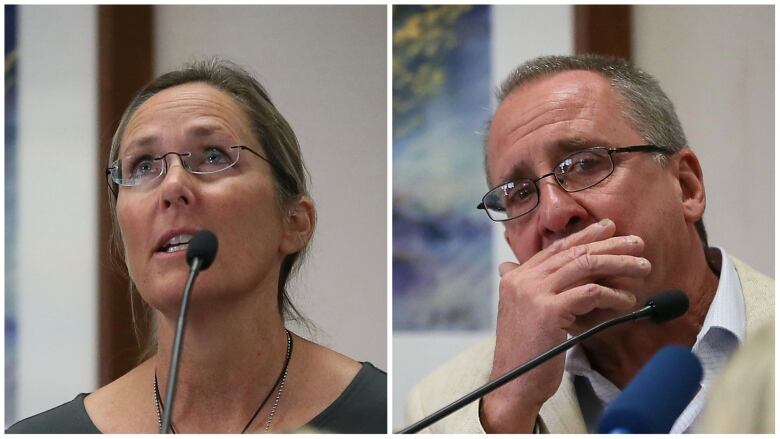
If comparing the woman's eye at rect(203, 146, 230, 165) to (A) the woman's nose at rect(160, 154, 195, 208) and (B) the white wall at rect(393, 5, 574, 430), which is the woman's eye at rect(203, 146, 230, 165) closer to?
(A) the woman's nose at rect(160, 154, 195, 208)

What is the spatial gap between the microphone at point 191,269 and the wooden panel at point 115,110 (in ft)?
0.86

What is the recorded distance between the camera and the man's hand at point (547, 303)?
6.97 ft

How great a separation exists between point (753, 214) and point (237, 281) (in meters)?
1.10

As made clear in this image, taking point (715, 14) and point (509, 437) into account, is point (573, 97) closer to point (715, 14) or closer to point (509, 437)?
point (715, 14)

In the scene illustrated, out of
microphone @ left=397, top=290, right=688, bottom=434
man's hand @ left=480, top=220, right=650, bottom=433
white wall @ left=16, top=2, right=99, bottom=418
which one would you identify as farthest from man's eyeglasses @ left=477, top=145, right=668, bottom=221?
white wall @ left=16, top=2, right=99, bottom=418

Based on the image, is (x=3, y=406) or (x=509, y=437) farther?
(x=3, y=406)

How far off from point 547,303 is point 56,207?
1.07 m

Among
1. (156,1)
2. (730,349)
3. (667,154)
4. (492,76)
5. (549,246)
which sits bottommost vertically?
(730,349)

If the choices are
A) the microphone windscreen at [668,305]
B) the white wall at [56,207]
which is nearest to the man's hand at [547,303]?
the microphone windscreen at [668,305]

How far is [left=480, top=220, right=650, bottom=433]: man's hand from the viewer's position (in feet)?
6.97

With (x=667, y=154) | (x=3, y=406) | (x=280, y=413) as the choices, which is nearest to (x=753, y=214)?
(x=667, y=154)

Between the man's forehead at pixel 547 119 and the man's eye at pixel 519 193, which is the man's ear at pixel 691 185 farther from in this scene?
the man's eye at pixel 519 193

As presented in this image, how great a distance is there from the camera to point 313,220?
2285 millimetres

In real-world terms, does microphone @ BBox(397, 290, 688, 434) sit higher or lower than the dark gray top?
higher
